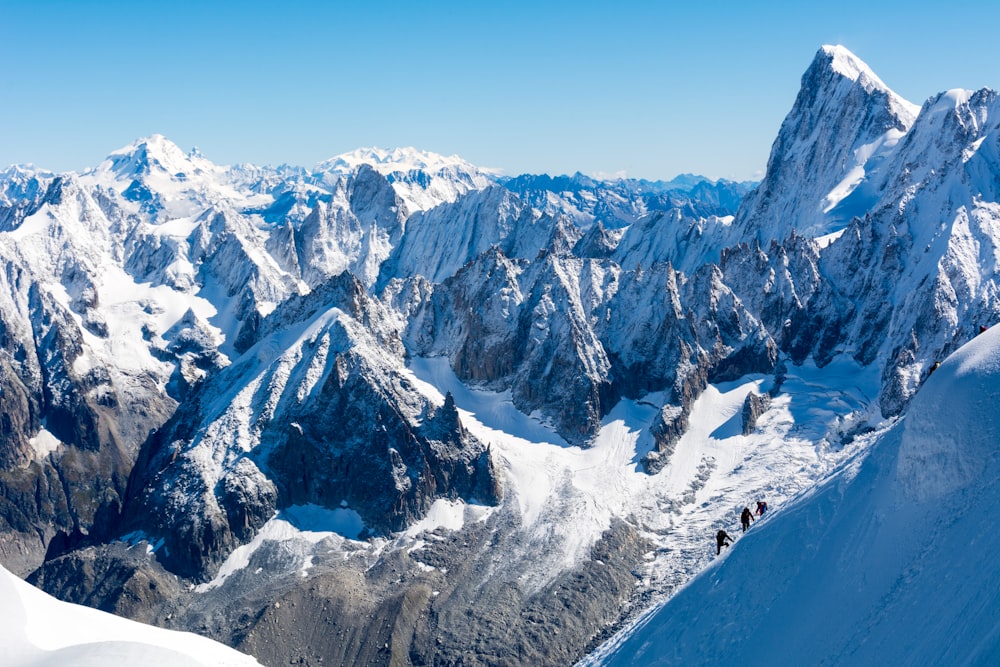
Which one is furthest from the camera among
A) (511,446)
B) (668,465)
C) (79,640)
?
(511,446)

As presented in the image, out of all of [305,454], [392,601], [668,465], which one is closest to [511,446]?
[668,465]

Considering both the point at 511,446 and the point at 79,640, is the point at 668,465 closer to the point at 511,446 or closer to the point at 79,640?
the point at 511,446

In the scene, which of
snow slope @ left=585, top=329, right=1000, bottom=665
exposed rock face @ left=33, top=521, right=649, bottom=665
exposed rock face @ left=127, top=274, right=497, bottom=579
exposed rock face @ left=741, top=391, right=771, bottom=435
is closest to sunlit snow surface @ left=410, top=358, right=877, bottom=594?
exposed rock face @ left=741, top=391, right=771, bottom=435

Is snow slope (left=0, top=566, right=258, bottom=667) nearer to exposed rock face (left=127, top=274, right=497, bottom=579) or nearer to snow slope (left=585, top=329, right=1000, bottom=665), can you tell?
snow slope (left=585, top=329, right=1000, bottom=665)

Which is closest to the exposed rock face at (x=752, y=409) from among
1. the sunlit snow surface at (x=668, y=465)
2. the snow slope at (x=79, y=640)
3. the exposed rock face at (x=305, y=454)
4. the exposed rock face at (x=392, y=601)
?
the sunlit snow surface at (x=668, y=465)

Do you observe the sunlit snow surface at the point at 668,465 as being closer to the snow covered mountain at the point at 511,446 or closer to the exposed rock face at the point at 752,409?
the snow covered mountain at the point at 511,446

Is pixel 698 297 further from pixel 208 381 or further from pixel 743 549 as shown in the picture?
pixel 743 549
